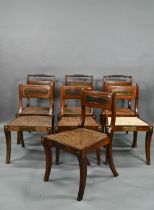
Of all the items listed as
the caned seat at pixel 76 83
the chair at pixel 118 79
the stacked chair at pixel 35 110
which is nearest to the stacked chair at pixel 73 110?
the caned seat at pixel 76 83

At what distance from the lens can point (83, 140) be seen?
2396 millimetres

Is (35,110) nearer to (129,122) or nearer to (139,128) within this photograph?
(129,122)

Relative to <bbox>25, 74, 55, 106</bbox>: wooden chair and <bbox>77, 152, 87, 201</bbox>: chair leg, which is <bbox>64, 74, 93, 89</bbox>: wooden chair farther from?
<bbox>77, 152, 87, 201</bbox>: chair leg

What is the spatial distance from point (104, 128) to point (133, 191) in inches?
28.7

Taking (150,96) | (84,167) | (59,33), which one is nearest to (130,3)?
(59,33)

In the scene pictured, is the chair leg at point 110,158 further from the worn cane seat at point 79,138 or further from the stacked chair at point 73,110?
the stacked chair at point 73,110

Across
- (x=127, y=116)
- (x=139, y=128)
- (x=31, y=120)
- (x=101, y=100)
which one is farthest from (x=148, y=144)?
(x=31, y=120)

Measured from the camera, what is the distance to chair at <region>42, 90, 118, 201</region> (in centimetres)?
222

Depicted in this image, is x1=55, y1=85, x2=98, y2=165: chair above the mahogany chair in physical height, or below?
below

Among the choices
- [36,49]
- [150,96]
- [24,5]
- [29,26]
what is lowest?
[150,96]

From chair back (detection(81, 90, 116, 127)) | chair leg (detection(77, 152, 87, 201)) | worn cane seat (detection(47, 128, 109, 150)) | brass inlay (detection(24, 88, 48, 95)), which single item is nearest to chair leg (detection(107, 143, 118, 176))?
worn cane seat (detection(47, 128, 109, 150))

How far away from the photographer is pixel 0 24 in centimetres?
387

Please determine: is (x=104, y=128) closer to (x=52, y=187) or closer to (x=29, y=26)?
(x=52, y=187)

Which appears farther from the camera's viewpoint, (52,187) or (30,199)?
(52,187)
